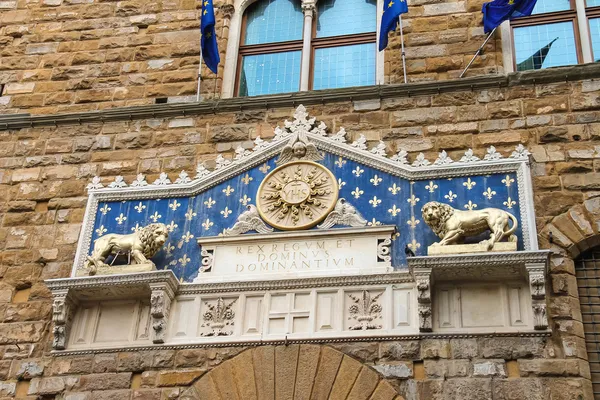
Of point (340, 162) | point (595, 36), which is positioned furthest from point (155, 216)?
point (595, 36)

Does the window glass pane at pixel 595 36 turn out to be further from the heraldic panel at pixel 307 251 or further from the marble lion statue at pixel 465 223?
the marble lion statue at pixel 465 223

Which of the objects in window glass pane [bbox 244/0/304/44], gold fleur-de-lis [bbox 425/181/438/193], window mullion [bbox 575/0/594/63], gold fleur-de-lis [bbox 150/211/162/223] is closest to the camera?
gold fleur-de-lis [bbox 425/181/438/193]

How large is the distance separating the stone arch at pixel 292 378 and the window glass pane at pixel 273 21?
423 centimetres

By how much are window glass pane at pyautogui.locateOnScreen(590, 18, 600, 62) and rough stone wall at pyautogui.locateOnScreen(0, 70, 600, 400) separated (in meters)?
0.73

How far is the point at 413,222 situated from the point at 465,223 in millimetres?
570

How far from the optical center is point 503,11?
9.85 meters

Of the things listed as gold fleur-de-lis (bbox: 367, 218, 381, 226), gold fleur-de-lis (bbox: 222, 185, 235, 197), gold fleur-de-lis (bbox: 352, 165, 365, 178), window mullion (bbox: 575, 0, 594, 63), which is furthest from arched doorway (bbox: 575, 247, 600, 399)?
gold fleur-de-lis (bbox: 222, 185, 235, 197)

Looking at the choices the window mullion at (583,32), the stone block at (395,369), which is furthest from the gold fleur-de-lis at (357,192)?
the window mullion at (583,32)

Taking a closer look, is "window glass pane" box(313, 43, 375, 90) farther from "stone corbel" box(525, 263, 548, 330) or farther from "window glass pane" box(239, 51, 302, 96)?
"stone corbel" box(525, 263, 548, 330)

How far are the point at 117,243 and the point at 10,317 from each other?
51.9 inches

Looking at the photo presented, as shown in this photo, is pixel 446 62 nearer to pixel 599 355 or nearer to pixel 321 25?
pixel 321 25

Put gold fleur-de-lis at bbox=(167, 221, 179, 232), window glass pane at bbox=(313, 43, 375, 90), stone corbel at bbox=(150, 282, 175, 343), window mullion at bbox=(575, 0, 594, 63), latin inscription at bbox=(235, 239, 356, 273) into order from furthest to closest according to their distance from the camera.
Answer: window glass pane at bbox=(313, 43, 375, 90), window mullion at bbox=(575, 0, 594, 63), gold fleur-de-lis at bbox=(167, 221, 179, 232), latin inscription at bbox=(235, 239, 356, 273), stone corbel at bbox=(150, 282, 175, 343)

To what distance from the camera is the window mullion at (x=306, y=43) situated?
34.0 ft

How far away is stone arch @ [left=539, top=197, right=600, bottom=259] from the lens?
330 inches
